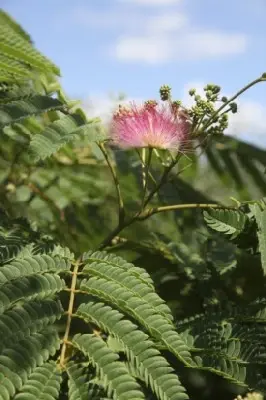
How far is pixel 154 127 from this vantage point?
1.29 meters

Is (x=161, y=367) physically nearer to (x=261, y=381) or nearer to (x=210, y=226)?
(x=261, y=381)

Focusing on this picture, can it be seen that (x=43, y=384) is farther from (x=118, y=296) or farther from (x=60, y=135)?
(x=60, y=135)

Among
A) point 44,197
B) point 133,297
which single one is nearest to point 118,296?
point 133,297

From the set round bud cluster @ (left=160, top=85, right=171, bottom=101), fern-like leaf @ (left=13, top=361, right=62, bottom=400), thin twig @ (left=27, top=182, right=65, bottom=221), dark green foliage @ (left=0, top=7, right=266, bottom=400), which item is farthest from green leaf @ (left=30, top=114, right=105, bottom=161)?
thin twig @ (left=27, top=182, right=65, bottom=221)

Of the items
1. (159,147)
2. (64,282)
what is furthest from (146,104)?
(64,282)

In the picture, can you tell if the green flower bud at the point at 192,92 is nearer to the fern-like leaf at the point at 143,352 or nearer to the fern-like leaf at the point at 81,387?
the fern-like leaf at the point at 143,352

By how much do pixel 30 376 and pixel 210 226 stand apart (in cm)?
44

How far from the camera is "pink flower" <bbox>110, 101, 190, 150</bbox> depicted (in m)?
1.29

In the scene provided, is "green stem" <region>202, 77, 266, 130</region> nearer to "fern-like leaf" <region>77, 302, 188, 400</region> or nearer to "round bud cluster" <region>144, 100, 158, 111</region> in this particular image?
"round bud cluster" <region>144, 100, 158, 111</region>

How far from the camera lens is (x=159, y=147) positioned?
4.23 feet

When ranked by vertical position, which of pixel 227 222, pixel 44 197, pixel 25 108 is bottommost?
pixel 44 197

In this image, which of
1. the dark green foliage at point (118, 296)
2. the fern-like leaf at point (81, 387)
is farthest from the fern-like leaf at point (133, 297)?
the fern-like leaf at point (81, 387)

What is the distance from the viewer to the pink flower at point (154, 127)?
1.29 meters

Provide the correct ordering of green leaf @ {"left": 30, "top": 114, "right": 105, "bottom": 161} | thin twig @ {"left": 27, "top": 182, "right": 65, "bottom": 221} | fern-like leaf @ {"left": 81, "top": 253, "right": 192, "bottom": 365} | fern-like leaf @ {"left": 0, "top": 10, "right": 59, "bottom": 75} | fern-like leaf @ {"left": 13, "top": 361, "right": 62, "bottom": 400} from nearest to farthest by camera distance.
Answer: fern-like leaf @ {"left": 13, "top": 361, "right": 62, "bottom": 400} → fern-like leaf @ {"left": 81, "top": 253, "right": 192, "bottom": 365} → green leaf @ {"left": 30, "top": 114, "right": 105, "bottom": 161} → fern-like leaf @ {"left": 0, "top": 10, "right": 59, "bottom": 75} → thin twig @ {"left": 27, "top": 182, "right": 65, "bottom": 221}
